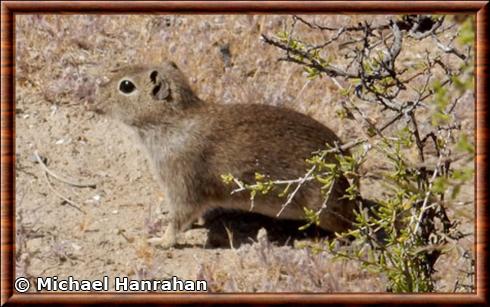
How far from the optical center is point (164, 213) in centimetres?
805

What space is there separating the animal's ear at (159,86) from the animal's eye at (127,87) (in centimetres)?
18

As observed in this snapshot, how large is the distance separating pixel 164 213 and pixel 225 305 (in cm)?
222

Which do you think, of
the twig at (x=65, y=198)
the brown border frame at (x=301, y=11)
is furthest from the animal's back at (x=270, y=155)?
the brown border frame at (x=301, y=11)

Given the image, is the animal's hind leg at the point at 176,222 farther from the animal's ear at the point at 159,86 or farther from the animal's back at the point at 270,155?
the animal's ear at the point at 159,86

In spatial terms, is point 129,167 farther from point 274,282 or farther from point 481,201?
point 481,201

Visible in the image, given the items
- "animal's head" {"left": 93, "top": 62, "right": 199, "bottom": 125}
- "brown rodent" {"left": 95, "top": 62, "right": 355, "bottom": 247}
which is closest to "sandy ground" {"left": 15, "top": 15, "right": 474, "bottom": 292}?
"brown rodent" {"left": 95, "top": 62, "right": 355, "bottom": 247}

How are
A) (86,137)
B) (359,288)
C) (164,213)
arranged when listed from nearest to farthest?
1. (359,288)
2. (164,213)
3. (86,137)

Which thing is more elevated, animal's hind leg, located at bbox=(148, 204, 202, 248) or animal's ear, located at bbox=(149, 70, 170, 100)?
animal's ear, located at bbox=(149, 70, 170, 100)

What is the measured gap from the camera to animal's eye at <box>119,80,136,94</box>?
26.2ft

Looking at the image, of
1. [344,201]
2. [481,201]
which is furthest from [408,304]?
[344,201]

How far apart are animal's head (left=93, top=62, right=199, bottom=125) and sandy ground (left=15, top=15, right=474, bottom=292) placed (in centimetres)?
59

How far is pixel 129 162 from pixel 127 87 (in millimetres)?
753

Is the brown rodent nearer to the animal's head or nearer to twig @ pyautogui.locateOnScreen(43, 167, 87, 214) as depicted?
the animal's head

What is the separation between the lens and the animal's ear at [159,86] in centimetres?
789
